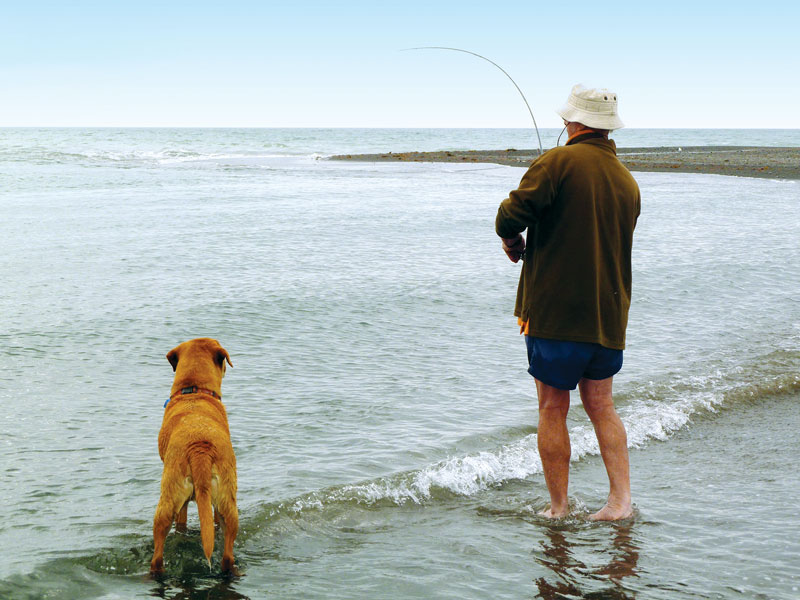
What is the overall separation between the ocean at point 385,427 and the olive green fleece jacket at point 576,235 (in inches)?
42.2

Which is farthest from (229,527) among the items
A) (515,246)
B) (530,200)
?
(530,200)

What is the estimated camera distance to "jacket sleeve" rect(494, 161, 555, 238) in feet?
11.4

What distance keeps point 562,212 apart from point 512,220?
9.4 inches

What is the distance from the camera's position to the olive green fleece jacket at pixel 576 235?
350 centimetres

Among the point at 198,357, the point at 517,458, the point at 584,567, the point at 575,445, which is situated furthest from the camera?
the point at 575,445

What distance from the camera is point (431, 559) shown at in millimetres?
3600

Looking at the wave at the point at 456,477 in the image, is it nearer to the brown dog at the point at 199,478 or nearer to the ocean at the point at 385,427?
the ocean at the point at 385,427

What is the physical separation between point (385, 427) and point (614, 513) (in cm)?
203

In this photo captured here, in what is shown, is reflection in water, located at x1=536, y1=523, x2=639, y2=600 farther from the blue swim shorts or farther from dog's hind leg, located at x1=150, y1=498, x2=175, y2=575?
dog's hind leg, located at x1=150, y1=498, x2=175, y2=575

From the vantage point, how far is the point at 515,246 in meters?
3.72

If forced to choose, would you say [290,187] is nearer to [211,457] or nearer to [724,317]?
[724,317]

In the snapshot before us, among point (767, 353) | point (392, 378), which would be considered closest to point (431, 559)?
point (392, 378)

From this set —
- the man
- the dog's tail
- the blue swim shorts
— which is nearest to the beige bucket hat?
the man

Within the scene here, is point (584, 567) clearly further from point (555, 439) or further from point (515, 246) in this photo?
point (515, 246)
